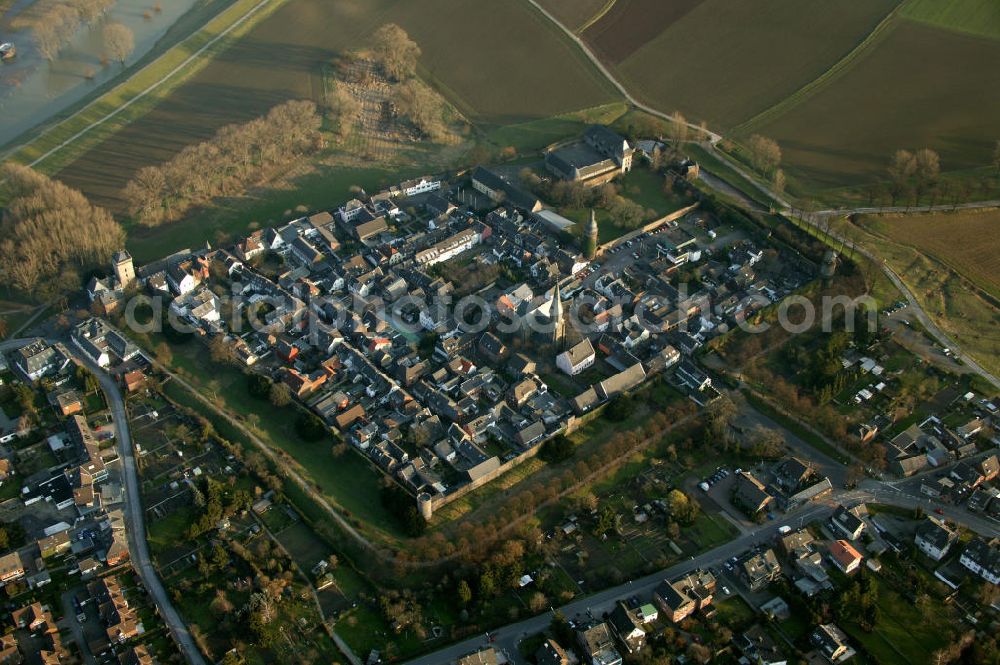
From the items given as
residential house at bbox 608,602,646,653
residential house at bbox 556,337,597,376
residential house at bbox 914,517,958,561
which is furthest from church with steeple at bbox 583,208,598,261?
residential house at bbox 608,602,646,653

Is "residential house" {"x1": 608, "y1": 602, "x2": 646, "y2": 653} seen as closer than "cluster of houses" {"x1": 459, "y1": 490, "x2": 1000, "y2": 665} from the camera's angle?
No

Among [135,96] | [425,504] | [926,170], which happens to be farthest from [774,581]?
[135,96]

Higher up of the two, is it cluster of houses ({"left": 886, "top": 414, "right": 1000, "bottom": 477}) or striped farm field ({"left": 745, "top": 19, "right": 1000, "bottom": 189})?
striped farm field ({"left": 745, "top": 19, "right": 1000, "bottom": 189})

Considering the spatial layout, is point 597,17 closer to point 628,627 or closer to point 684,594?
point 684,594

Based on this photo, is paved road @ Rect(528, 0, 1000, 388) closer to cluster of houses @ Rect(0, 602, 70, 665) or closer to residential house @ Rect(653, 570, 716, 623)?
residential house @ Rect(653, 570, 716, 623)

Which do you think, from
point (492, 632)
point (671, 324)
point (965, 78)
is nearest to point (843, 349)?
point (671, 324)

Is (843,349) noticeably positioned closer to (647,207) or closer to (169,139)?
(647,207)
